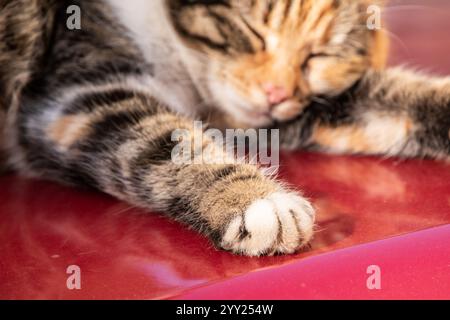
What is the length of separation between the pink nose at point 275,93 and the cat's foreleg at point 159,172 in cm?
16

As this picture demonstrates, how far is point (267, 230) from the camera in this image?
766 mm

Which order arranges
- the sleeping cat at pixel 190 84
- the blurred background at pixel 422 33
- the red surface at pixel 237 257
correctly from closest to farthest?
the red surface at pixel 237 257, the sleeping cat at pixel 190 84, the blurred background at pixel 422 33

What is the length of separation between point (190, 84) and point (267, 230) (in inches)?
19.3

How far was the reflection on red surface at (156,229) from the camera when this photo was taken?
29.2 inches

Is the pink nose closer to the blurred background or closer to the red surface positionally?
the red surface

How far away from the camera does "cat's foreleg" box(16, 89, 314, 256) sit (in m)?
0.78

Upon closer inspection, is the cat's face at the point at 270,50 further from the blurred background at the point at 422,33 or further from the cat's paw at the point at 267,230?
the cat's paw at the point at 267,230

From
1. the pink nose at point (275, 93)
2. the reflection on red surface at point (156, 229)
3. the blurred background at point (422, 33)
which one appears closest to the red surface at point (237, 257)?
the reflection on red surface at point (156, 229)

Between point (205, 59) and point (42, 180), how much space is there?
1.10ft

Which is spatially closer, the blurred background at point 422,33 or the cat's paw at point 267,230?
the cat's paw at point 267,230

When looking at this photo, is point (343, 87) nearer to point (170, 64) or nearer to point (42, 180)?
point (170, 64)

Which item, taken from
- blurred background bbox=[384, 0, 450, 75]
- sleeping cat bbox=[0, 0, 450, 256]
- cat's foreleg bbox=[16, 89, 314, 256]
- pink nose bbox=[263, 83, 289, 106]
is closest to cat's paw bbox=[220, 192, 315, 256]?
cat's foreleg bbox=[16, 89, 314, 256]

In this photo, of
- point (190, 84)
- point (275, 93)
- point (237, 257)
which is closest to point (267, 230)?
point (237, 257)
